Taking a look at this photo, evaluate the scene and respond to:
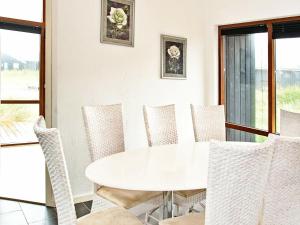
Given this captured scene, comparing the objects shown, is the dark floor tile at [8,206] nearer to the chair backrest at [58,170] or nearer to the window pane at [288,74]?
the chair backrest at [58,170]

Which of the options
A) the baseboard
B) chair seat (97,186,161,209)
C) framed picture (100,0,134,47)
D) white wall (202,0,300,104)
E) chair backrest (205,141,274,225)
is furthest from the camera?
white wall (202,0,300,104)

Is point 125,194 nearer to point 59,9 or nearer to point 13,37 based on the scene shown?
point 59,9

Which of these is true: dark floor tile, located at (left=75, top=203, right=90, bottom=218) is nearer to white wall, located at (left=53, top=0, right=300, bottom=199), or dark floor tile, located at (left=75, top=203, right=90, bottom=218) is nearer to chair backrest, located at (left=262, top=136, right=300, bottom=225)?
white wall, located at (left=53, top=0, right=300, bottom=199)

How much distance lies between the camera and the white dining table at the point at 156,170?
1.51 metres

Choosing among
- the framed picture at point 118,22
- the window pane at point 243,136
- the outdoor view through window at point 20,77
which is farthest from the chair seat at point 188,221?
the outdoor view through window at point 20,77

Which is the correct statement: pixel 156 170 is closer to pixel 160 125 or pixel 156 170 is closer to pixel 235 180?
pixel 235 180

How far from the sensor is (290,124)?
2635 mm

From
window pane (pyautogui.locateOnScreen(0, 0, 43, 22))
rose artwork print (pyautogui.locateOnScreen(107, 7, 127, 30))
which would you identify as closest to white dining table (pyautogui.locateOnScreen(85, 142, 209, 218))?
rose artwork print (pyautogui.locateOnScreen(107, 7, 127, 30))

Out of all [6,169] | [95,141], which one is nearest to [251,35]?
[95,141]

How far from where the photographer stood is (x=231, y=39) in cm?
433

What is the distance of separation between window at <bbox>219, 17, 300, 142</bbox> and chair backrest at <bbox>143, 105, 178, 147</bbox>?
5.13 ft

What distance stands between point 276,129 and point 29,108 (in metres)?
4.26

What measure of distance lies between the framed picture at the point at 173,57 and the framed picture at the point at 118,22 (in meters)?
0.56

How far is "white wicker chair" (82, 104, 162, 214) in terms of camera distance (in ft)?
6.96
